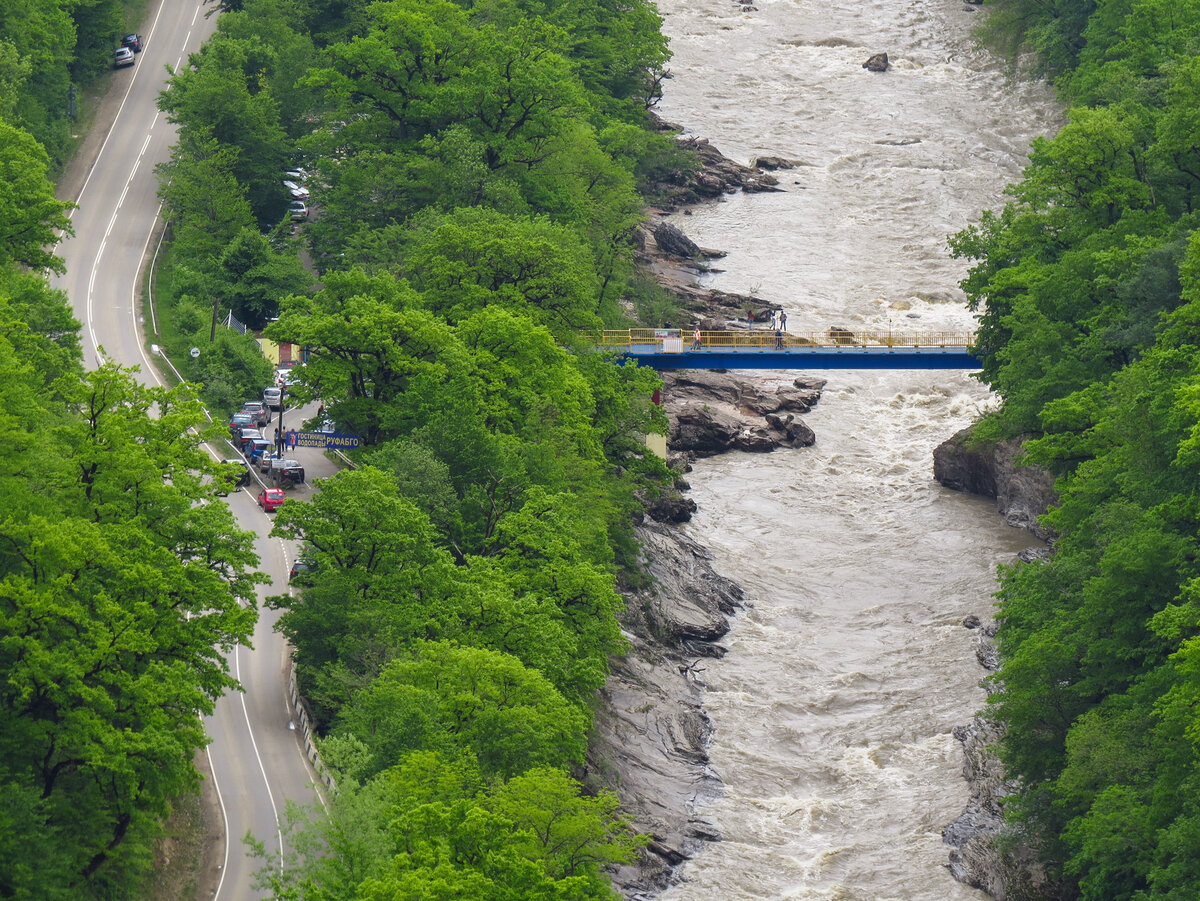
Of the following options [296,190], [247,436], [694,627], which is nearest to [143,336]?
[247,436]

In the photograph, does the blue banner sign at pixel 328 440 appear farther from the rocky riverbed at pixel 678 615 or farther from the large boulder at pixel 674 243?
the large boulder at pixel 674 243

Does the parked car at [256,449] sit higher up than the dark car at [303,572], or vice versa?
the dark car at [303,572]

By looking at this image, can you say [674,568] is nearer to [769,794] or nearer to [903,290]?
[769,794]

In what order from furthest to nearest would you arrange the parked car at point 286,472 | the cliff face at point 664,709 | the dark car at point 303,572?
1. the parked car at point 286,472
2. the cliff face at point 664,709
3. the dark car at point 303,572

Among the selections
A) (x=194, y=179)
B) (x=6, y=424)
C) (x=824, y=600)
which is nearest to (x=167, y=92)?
(x=194, y=179)

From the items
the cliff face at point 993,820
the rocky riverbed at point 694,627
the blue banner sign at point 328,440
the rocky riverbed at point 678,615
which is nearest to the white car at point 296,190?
the rocky riverbed at point 694,627

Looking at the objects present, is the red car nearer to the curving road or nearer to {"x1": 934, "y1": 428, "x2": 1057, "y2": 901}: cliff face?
the curving road

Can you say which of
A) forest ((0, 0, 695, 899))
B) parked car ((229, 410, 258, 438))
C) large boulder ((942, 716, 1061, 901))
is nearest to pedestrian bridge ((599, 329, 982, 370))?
forest ((0, 0, 695, 899))

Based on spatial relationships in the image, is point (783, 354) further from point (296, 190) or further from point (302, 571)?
point (302, 571)
